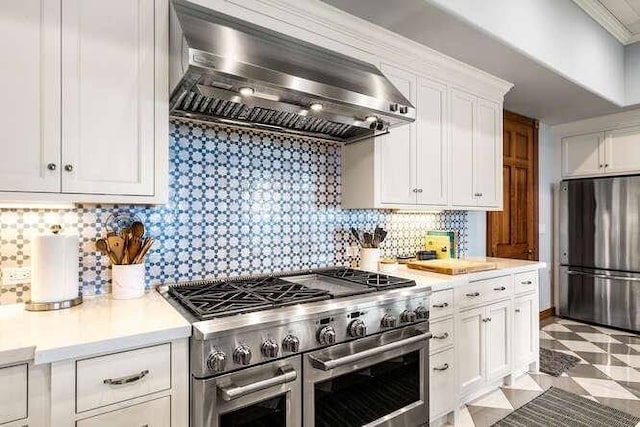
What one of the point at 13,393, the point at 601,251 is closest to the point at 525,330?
the point at 601,251

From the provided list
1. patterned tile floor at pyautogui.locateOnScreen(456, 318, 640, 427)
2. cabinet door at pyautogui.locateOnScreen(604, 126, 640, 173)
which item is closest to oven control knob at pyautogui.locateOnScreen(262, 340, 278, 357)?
patterned tile floor at pyautogui.locateOnScreen(456, 318, 640, 427)

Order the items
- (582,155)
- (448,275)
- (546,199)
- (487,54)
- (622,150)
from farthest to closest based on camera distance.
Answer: (546,199), (582,155), (622,150), (487,54), (448,275)

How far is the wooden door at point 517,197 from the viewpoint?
12.5 ft

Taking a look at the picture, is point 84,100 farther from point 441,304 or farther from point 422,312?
point 441,304

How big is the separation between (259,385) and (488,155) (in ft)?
8.59

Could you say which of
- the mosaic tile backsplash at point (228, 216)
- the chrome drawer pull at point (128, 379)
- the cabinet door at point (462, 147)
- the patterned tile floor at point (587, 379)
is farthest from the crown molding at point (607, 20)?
the chrome drawer pull at point (128, 379)

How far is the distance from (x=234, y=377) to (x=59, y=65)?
1.35 m

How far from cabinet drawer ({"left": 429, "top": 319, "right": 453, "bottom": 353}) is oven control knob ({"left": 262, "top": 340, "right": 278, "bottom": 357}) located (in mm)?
1073

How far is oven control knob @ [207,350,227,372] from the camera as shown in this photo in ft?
4.21

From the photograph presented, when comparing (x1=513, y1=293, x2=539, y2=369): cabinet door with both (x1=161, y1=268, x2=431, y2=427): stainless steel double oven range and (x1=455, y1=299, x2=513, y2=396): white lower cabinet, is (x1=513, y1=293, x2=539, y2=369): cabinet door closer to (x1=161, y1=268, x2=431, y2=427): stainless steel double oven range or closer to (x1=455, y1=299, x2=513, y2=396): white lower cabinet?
(x1=455, y1=299, x2=513, y2=396): white lower cabinet

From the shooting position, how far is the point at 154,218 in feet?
6.07

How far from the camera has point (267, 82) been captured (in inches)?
58.9

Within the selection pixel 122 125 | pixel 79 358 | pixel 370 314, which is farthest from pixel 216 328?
pixel 122 125

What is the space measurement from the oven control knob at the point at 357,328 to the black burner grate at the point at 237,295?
169 millimetres
